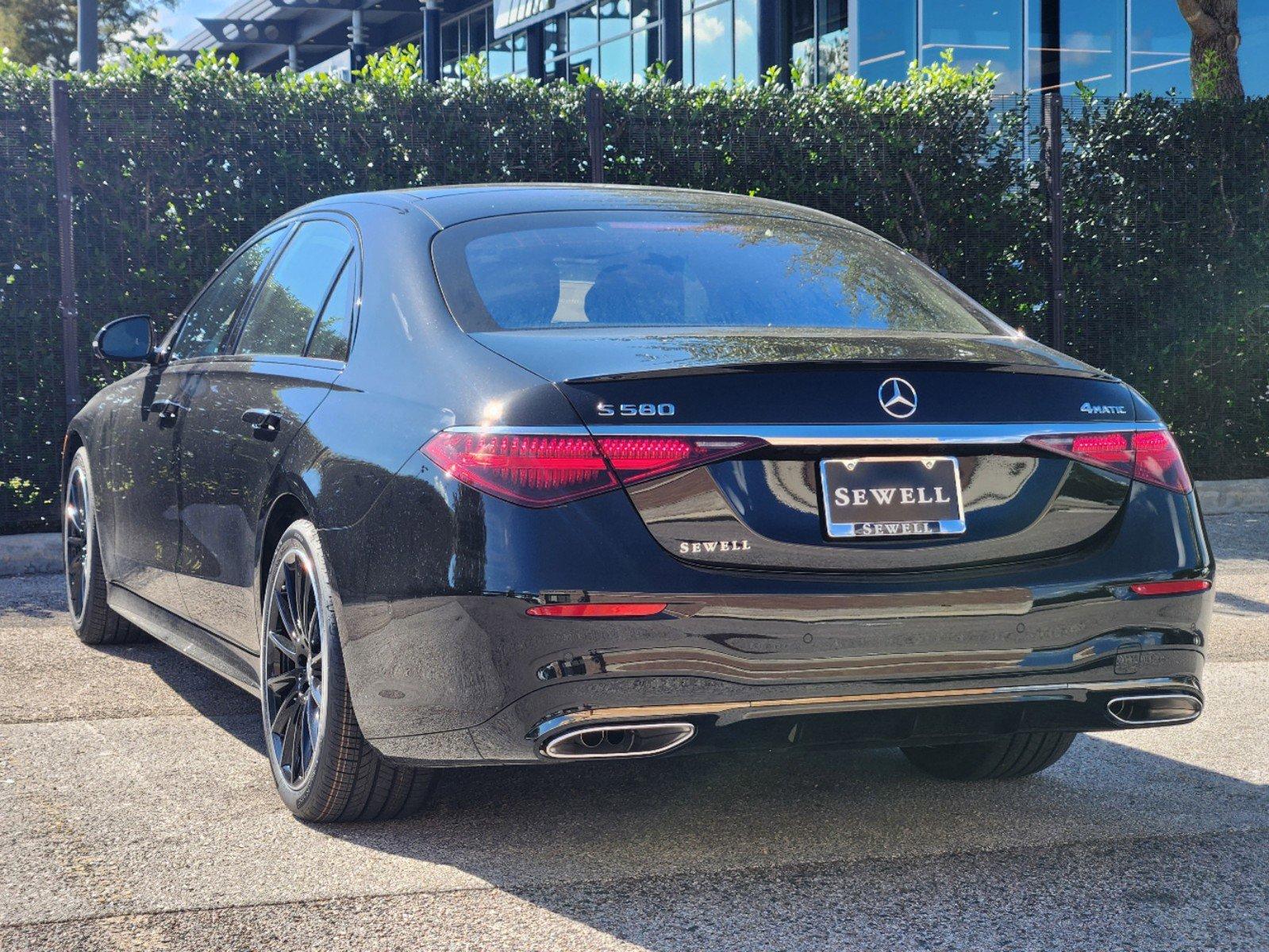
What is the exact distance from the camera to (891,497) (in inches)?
137

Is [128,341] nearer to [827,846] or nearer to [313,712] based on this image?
[313,712]

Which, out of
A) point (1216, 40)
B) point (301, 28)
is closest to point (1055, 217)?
point (1216, 40)

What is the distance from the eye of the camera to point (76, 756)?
4.87 meters

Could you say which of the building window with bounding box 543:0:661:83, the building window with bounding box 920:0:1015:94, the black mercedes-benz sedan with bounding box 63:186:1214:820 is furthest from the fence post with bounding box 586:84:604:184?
the building window with bounding box 543:0:661:83

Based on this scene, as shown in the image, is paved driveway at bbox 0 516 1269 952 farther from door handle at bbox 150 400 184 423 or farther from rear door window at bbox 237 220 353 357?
rear door window at bbox 237 220 353 357

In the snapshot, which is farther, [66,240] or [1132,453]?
[66,240]

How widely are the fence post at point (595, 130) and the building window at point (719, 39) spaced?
51.8ft

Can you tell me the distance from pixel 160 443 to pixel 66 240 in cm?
457

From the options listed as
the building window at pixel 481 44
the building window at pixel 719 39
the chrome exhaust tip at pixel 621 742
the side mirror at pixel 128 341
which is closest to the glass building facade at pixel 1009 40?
the building window at pixel 719 39

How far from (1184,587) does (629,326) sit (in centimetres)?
140

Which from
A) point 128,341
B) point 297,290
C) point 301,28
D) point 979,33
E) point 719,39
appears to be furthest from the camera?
point 301,28

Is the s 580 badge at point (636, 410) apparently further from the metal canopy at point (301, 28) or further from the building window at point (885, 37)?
the metal canopy at point (301, 28)

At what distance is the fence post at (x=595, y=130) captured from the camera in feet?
34.3

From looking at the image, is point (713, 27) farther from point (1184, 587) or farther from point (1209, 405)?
point (1184, 587)
